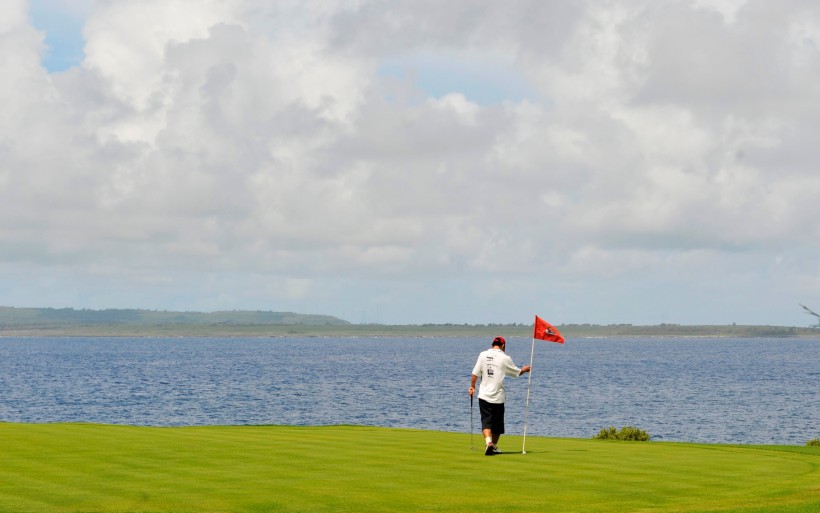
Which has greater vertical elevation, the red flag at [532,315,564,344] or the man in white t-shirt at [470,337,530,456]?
the red flag at [532,315,564,344]

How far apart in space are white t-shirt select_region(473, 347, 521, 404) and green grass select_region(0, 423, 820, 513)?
4.85 ft

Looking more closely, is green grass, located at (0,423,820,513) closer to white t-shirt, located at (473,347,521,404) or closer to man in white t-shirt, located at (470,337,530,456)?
man in white t-shirt, located at (470,337,530,456)

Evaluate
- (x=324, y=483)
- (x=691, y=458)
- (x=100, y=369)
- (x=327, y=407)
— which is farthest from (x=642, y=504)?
(x=100, y=369)

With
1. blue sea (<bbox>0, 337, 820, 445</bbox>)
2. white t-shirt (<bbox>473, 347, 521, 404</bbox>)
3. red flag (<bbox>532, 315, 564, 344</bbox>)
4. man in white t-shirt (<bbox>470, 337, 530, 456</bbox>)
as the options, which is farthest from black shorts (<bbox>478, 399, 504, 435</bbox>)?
blue sea (<bbox>0, 337, 820, 445</bbox>)

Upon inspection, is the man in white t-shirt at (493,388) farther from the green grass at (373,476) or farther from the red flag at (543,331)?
the red flag at (543,331)

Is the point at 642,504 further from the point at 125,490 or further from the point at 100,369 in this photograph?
the point at 100,369

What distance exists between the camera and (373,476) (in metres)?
19.0

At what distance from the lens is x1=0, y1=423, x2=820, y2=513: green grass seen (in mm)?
16328

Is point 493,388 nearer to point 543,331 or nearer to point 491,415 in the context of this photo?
point 491,415

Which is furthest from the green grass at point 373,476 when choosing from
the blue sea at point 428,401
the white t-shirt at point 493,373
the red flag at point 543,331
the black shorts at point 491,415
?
the blue sea at point 428,401

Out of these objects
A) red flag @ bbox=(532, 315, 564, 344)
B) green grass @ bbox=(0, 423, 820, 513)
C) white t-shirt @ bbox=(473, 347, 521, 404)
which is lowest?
green grass @ bbox=(0, 423, 820, 513)

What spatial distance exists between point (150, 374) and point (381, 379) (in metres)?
39.7

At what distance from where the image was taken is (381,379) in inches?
4833

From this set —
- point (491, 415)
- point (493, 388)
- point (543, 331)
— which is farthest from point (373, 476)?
point (543, 331)
